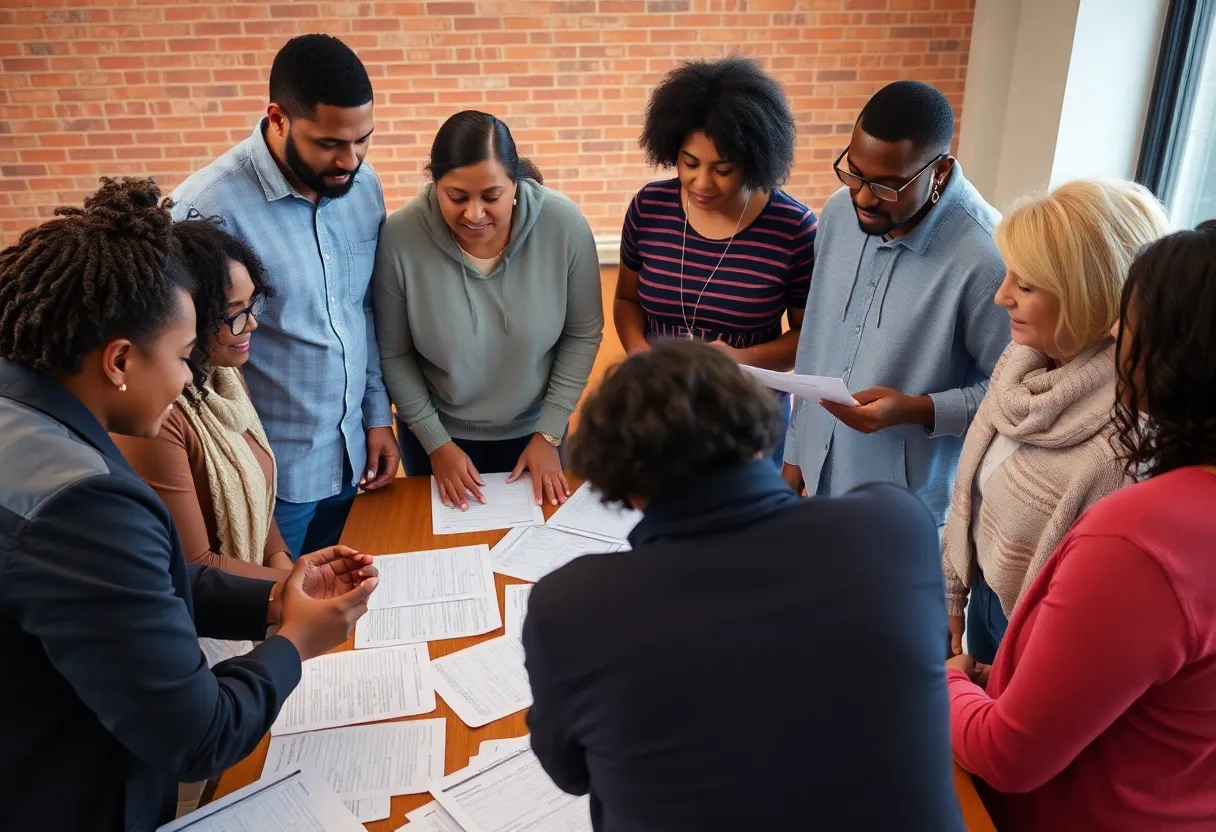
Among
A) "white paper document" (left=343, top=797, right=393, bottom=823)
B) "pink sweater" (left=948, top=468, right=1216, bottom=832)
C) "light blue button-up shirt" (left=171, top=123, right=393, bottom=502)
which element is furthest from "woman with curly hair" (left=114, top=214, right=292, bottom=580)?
"pink sweater" (left=948, top=468, right=1216, bottom=832)

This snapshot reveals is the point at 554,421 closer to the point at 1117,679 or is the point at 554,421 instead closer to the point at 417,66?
the point at 1117,679

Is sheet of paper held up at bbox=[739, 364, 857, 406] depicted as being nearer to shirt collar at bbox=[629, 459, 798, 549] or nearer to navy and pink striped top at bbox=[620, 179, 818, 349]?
navy and pink striped top at bbox=[620, 179, 818, 349]

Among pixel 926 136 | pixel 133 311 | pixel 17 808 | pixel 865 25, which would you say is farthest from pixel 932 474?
pixel 865 25

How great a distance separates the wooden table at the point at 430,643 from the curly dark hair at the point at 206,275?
1.54 ft

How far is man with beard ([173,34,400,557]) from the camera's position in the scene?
1830 millimetres

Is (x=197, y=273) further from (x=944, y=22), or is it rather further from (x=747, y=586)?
(x=944, y=22)

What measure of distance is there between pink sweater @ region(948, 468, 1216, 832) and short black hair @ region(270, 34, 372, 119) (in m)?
1.58

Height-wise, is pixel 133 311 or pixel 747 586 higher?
pixel 133 311

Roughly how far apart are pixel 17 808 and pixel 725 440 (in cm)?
90

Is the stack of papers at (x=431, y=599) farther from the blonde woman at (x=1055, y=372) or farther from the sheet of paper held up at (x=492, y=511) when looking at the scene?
the blonde woman at (x=1055, y=372)

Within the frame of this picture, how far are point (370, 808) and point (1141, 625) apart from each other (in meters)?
0.97

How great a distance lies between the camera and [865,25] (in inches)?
142

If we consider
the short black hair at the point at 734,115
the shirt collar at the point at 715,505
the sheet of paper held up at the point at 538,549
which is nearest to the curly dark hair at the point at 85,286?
the shirt collar at the point at 715,505

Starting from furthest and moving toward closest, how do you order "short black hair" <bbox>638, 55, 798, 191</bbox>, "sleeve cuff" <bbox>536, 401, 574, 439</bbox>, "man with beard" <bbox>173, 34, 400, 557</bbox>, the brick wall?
1. the brick wall
2. "sleeve cuff" <bbox>536, 401, 574, 439</bbox>
3. "short black hair" <bbox>638, 55, 798, 191</bbox>
4. "man with beard" <bbox>173, 34, 400, 557</bbox>
